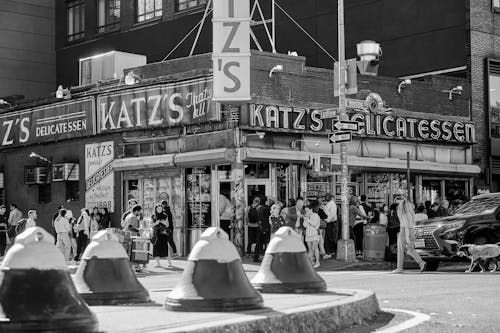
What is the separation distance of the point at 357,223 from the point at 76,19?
75.3 feet

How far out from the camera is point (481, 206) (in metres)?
20.2

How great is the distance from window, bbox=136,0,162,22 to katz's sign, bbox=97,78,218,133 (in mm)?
11608

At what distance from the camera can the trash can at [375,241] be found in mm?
23094

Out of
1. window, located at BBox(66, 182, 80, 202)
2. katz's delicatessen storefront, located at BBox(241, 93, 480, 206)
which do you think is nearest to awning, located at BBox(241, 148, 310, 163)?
katz's delicatessen storefront, located at BBox(241, 93, 480, 206)

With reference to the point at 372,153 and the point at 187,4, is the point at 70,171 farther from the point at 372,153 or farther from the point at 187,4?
the point at 187,4

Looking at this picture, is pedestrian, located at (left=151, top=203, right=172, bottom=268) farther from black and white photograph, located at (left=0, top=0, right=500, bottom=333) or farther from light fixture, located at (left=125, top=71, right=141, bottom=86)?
light fixture, located at (left=125, top=71, right=141, bottom=86)

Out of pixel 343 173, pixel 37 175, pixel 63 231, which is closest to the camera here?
pixel 343 173

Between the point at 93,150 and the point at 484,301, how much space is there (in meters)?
20.1

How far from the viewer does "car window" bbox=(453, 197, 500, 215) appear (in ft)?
64.7

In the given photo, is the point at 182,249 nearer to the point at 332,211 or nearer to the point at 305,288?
the point at 332,211

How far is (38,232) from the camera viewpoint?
644cm

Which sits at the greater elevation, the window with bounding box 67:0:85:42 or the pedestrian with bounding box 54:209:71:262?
the window with bounding box 67:0:85:42

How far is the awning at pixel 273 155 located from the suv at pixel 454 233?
6434mm

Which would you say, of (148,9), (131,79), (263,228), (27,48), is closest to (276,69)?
(131,79)
